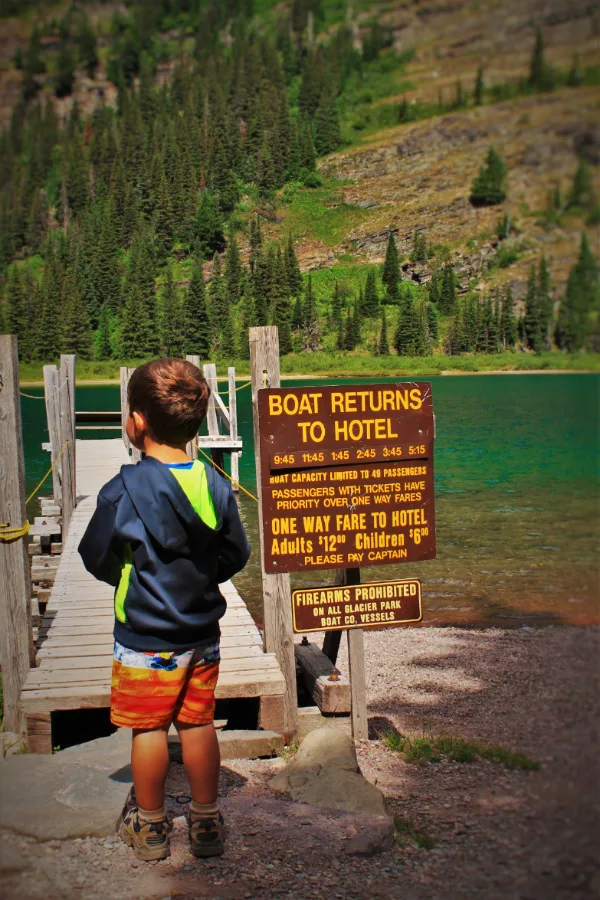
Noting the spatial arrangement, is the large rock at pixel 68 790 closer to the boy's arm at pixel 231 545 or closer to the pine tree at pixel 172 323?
the boy's arm at pixel 231 545

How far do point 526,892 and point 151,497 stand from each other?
1473mm

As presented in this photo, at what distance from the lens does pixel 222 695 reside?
156 inches

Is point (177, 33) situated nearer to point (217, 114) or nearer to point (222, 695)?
point (217, 114)

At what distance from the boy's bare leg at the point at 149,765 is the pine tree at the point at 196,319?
56.3ft

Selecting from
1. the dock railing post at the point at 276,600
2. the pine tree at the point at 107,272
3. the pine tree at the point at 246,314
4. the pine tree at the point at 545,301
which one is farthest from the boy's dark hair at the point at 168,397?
the pine tree at the point at 107,272

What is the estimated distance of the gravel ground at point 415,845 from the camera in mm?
1957

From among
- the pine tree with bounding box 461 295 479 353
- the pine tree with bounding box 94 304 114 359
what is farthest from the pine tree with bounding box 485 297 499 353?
the pine tree with bounding box 94 304 114 359

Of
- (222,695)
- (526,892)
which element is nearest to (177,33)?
(222,695)

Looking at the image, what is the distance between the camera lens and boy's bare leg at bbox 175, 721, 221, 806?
2547mm

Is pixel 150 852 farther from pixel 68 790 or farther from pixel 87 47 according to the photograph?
pixel 87 47

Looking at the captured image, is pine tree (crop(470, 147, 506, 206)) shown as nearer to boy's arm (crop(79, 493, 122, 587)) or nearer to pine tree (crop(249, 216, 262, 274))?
pine tree (crop(249, 216, 262, 274))

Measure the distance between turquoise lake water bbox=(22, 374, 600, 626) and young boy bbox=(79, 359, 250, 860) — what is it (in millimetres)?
2130

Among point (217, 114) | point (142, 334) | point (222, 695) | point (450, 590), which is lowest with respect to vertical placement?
point (450, 590)

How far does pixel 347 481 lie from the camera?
3.69 meters
